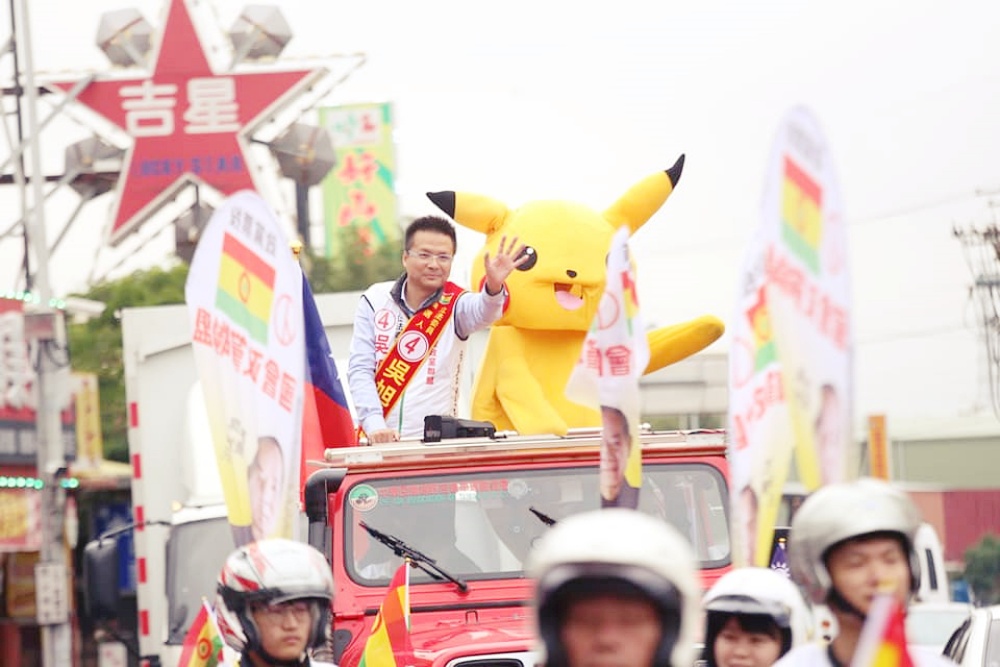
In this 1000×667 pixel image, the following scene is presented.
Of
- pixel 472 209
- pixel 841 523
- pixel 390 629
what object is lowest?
pixel 390 629

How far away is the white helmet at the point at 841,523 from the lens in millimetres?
4180

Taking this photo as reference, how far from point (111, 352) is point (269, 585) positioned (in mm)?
33341

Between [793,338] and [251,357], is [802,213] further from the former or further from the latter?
[251,357]

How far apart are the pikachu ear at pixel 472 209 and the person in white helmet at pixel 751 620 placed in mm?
4383

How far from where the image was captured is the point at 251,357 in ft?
19.0

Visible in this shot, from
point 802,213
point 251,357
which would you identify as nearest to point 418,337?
point 251,357

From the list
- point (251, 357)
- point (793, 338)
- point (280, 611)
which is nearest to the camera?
point (793, 338)

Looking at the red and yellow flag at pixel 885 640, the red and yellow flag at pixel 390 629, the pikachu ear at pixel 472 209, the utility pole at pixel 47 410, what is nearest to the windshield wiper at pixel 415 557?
the red and yellow flag at pixel 390 629

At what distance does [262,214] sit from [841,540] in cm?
236

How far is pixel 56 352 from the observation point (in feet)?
86.9

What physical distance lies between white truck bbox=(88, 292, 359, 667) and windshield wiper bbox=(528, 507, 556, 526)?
529 centimetres

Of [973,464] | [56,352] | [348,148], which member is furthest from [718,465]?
[973,464]

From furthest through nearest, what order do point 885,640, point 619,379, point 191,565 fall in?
point 191,565 → point 619,379 → point 885,640

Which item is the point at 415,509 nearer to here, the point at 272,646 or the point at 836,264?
the point at 272,646
